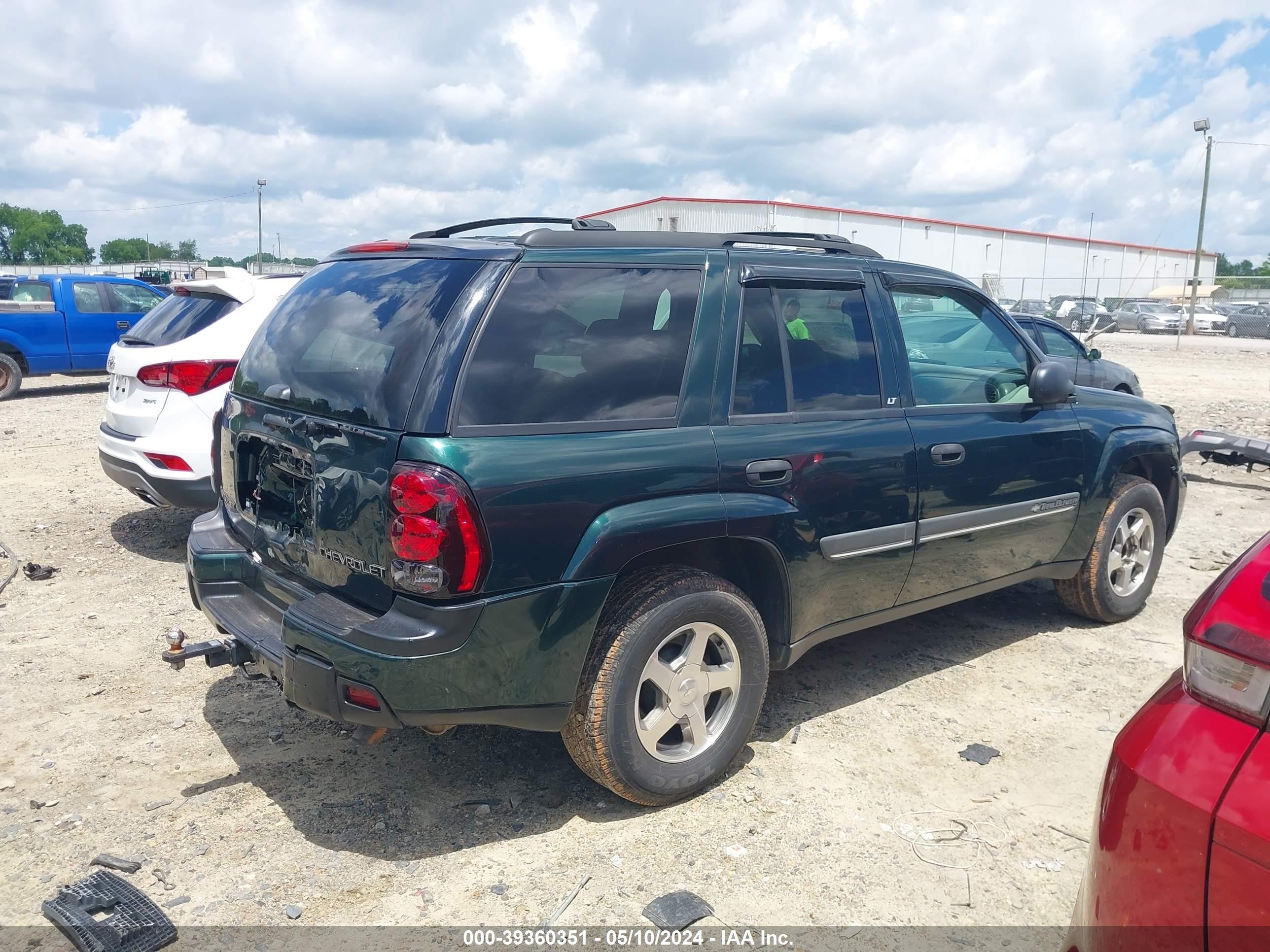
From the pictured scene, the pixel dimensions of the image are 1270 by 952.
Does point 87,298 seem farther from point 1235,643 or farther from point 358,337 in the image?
point 1235,643

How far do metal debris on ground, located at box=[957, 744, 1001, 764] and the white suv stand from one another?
4.32 m

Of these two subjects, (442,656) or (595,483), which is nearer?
(442,656)

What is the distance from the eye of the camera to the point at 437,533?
2.81 m

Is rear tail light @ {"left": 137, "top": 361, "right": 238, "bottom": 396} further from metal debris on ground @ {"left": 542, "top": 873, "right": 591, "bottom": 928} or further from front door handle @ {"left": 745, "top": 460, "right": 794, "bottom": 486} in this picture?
metal debris on ground @ {"left": 542, "top": 873, "right": 591, "bottom": 928}

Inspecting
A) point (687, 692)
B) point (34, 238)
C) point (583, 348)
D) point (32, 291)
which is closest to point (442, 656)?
point (687, 692)

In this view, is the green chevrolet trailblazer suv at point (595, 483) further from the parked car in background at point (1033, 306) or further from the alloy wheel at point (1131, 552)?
the parked car in background at point (1033, 306)

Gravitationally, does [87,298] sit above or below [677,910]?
above

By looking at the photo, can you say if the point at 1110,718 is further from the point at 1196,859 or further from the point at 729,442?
the point at 1196,859

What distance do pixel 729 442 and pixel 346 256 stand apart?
1648 millimetres

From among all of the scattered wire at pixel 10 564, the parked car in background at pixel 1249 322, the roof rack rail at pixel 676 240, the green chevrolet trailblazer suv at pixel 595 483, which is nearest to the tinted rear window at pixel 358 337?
the green chevrolet trailblazer suv at pixel 595 483

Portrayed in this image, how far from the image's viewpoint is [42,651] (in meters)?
4.76

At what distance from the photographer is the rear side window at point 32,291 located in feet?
45.9

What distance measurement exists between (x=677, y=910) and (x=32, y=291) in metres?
14.7

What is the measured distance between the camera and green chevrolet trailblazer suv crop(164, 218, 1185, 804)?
2910 mm
